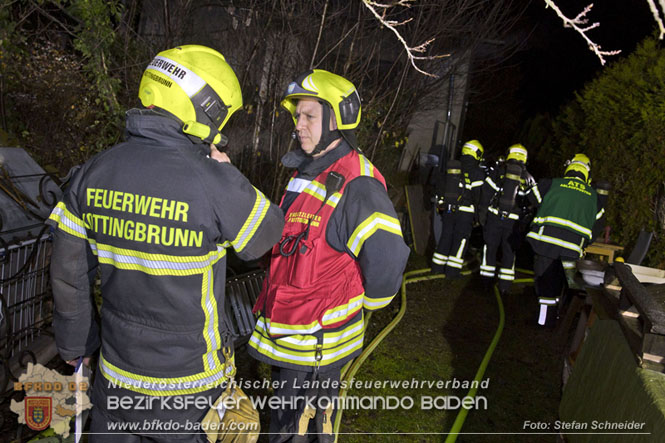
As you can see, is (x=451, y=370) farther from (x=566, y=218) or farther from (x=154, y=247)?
(x=154, y=247)

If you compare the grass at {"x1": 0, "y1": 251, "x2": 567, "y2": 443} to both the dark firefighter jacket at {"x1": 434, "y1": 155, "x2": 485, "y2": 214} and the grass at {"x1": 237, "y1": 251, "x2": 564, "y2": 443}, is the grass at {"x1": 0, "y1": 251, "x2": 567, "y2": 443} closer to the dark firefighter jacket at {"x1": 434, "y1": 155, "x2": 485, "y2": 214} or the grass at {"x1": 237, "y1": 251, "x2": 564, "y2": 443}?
the grass at {"x1": 237, "y1": 251, "x2": 564, "y2": 443}

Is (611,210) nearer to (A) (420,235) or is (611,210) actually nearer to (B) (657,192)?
(B) (657,192)

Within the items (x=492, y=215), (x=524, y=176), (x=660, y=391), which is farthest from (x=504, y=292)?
(x=660, y=391)

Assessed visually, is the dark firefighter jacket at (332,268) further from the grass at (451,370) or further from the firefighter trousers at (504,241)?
the firefighter trousers at (504,241)

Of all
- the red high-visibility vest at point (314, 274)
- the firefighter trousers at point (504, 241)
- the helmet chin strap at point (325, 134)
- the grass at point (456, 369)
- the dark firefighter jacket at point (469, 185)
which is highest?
the helmet chin strap at point (325, 134)

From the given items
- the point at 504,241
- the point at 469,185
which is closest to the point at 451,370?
the point at 504,241

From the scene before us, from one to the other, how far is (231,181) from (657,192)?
6.54 m

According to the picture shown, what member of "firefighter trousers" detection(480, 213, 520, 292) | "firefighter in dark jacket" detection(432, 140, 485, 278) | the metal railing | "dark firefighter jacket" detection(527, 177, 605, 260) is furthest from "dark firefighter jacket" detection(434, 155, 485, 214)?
the metal railing

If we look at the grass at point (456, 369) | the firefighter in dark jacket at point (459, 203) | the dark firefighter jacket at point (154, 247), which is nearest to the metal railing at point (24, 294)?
the dark firefighter jacket at point (154, 247)

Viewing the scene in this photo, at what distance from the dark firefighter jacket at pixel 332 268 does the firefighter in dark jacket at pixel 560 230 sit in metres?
4.08

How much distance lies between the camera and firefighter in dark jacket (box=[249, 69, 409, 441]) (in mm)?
2434

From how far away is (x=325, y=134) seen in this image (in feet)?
8.70

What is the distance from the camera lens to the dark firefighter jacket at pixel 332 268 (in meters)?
2.41

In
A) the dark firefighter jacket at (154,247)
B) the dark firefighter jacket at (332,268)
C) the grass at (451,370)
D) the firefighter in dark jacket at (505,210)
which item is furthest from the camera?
the firefighter in dark jacket at (505,210)
